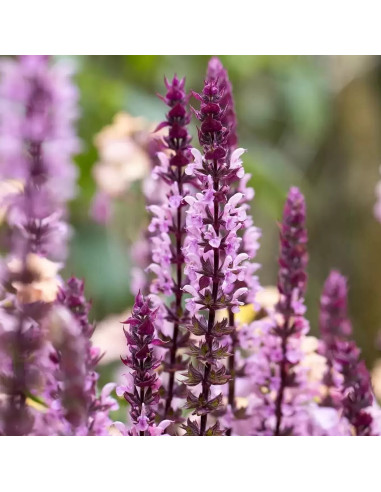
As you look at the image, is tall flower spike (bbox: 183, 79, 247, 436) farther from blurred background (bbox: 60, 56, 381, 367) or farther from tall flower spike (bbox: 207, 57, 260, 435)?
blurred background (bbox: 60, 56, 381, 367)

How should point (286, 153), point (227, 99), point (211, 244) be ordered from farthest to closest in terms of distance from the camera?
1. point (286, 153)
2. point (227, 99)
3. point (211, 244)

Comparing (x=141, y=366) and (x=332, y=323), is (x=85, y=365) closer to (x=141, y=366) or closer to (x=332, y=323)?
(x=141, y=366)

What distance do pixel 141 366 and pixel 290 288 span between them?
158mm

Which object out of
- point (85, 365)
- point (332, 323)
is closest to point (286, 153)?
point (332, 323)

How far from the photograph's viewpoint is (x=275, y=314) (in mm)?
568

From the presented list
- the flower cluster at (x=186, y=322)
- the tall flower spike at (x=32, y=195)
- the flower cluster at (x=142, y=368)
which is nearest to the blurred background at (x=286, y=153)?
the tall flower spike at (x=32, y=195)

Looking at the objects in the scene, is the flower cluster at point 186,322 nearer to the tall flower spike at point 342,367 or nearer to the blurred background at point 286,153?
the tall flower spike at point 342,367

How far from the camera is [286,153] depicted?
1.89 meters

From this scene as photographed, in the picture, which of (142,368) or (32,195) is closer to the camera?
(142,368)

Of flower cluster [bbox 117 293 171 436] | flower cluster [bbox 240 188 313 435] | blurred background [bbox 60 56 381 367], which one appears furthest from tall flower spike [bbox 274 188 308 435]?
blurred background [bbox 60 56 381 367]

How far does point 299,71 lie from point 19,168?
1.14 m
